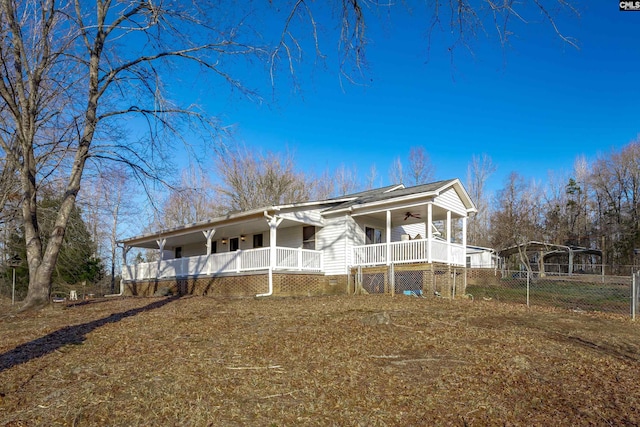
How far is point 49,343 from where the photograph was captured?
283 inches

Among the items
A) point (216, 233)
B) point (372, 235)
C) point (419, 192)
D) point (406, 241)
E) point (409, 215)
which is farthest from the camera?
point (216, 233)

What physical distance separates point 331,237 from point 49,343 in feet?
37.3

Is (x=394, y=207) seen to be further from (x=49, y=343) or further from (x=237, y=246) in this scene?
(x=49, y=343)

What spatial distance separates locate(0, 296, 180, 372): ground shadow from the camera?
620 cm

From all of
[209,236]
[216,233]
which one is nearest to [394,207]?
[209,236]

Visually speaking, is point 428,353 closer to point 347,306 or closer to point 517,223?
point 347,306

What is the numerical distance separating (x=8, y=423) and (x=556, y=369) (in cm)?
594

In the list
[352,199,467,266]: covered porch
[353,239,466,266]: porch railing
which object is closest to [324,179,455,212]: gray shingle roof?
[352,199,467,266]: covered porch

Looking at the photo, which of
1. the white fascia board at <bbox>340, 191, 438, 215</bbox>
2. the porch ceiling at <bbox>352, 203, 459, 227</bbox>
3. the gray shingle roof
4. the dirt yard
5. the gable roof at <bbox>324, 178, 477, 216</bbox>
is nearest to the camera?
the dirt yard

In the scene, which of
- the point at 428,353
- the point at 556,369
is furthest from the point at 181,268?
the point at 556,369

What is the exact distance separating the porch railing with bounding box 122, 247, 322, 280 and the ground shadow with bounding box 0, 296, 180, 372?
22.2ft

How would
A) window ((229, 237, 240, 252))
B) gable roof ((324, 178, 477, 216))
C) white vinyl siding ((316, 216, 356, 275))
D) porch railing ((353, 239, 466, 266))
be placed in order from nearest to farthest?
porch railing ((353, 239, 466, 266)) → gable roof ((324, 178, 477, 216)) → white vinyl siding ((316, 216, 356, 275)) → window ((229, 237, 240, 252))

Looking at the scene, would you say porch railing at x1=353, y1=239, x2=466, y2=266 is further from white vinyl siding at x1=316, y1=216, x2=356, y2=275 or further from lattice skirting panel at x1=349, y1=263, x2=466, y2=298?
white vinyl siding at x1=316, y1=216, x2=356, y2=275

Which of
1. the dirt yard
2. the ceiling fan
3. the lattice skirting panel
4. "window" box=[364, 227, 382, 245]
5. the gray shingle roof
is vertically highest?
the gray shingle roof
